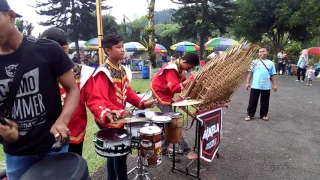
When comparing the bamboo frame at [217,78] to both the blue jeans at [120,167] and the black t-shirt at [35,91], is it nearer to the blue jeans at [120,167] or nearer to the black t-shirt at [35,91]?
the blue jeans at [120,167]

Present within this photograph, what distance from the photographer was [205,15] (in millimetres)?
25500

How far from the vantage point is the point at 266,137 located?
546cm

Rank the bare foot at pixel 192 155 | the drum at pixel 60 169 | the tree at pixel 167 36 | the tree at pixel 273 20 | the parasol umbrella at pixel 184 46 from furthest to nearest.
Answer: the tree at pixel 167 36
the parasol umbrella at pixel 184 46
the tree at pixel 273 20
the bare foot at pixel 192 155
the drum at pixel 60 169

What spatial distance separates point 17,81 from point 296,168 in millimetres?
4018

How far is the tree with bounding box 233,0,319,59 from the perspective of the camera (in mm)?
19281

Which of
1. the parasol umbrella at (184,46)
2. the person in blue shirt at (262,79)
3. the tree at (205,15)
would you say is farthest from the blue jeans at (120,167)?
the tree at (205,15)

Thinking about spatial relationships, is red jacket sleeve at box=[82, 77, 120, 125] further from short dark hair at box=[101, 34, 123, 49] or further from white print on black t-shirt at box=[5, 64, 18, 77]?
white print on black t-shirt at box=[5, 64, 18, 77]

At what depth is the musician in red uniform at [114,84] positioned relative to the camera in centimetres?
257

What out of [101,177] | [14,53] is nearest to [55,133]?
[14,53]

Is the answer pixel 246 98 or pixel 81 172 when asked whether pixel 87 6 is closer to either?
pixel 246 98

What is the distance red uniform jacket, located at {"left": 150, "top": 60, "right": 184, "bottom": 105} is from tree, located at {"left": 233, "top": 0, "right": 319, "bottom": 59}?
17506 mm

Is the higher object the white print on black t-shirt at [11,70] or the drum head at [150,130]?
the white print on black t-shirt at [11,70]

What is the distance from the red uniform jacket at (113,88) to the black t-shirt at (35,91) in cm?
67

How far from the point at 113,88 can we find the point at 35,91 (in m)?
1.12
